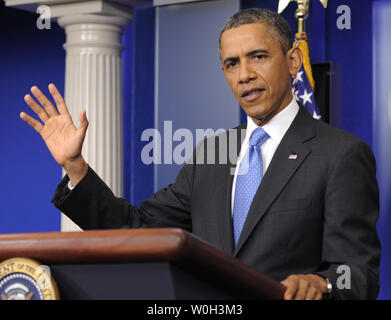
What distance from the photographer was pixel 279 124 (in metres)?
1.98

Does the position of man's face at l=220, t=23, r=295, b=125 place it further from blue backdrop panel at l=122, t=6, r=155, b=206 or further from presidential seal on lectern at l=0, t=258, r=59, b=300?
blue backdrop panel at l=122, t=6, r=155, b=206

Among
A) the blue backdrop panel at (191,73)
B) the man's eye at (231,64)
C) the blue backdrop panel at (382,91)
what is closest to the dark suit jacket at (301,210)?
the man's eye at (231,64)

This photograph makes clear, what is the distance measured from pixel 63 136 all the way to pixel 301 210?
2.11ft

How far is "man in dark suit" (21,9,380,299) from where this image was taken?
171cm

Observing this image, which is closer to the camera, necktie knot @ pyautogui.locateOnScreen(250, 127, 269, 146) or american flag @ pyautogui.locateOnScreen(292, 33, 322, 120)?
necktie knot @ pyautogui.locateOnScreen(250, 127, 269, 146)

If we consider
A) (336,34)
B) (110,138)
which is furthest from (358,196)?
(110,138)

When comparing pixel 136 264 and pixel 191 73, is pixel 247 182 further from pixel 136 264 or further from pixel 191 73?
pixel 191 73

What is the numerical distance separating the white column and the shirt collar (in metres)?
2.75

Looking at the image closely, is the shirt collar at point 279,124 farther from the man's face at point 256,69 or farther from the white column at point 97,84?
the white column at point 97,84

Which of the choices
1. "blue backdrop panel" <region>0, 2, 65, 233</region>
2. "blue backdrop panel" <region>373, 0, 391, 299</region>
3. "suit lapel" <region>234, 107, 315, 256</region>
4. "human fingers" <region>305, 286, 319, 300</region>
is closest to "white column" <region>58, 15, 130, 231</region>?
"blue backdrop panel" <region>0, 2, 65, 233</region>

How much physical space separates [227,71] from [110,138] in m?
2.82

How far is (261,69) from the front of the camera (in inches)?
77.1

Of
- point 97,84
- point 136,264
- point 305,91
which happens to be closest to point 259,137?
point 136,264

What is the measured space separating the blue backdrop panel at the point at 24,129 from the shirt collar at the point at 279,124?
3858 mm
